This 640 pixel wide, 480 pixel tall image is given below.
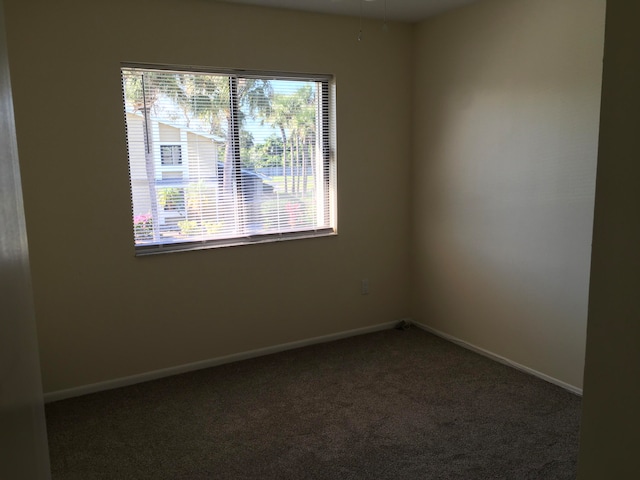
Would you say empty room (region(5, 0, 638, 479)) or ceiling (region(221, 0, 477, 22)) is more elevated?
ceiling (region(221, 0, 477, 22))

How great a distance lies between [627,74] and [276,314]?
3.34m

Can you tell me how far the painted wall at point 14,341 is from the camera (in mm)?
884

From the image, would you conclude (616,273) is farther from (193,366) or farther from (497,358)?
(193,366)

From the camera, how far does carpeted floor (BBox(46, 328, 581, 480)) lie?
253cm

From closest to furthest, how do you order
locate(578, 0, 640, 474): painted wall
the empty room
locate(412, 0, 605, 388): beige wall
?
locate(578, 0, 640, 474): painted wall < the empty room < locate(412, 0, 605, 388): beige wall

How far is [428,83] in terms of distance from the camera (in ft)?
13.5

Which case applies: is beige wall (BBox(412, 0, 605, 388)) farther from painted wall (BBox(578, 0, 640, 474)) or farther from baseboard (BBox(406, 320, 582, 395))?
painted wall (BBox(578, 0, 640, 474))

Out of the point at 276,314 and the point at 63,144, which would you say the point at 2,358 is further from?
the point at 276,314

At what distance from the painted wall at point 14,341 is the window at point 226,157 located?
2227 millimetres

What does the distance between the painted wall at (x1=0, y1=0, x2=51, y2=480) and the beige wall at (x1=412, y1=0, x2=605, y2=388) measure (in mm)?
2869

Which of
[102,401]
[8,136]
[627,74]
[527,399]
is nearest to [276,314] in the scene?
[102,401]

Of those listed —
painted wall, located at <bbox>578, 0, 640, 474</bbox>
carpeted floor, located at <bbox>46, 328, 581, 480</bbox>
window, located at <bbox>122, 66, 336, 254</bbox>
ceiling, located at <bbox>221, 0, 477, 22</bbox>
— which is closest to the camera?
painted wall, located at <bbox>578, 0, 640, 474</bbox>

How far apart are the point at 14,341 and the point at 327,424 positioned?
2.19 meters

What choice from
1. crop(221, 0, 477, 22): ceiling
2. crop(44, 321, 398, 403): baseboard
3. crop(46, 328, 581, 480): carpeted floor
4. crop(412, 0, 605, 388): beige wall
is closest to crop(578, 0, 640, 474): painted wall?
crop(46, 328, 581, 480): carpeted floor
